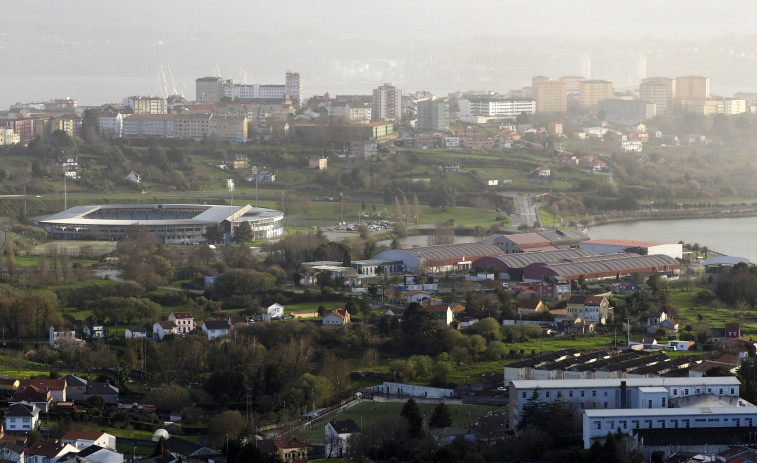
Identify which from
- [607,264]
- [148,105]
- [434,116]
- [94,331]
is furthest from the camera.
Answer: [148,105]

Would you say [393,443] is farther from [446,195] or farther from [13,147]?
[13,147]

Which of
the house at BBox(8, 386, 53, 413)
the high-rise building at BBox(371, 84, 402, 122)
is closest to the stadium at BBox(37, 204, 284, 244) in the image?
the house at BBox(8, 386, 53, 413)

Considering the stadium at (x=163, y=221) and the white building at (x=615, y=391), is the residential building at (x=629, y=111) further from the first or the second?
the white building at (x=615, y=391)

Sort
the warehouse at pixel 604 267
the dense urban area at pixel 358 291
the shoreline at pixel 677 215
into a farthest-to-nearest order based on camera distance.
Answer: the shoreline at pixel 677 215 → the warehouse at pixel 604 267 → the dense urban area at pixel 358 291

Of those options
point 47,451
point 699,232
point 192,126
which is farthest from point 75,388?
point 192,126

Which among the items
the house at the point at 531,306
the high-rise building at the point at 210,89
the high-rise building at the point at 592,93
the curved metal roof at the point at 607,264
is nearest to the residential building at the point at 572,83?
the high-rise building at the point at 592,93

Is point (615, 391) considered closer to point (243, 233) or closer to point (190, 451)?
point (190, 451)
